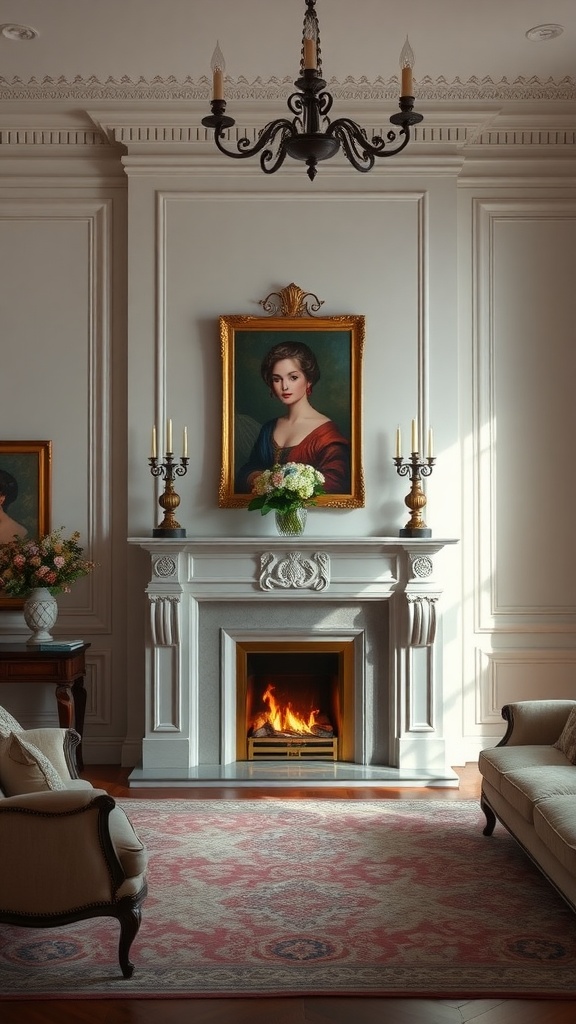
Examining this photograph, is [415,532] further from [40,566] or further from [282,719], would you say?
[40,566]

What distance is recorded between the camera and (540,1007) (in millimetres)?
2943

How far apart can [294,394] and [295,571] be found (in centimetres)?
111

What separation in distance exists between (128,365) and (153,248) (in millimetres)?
747

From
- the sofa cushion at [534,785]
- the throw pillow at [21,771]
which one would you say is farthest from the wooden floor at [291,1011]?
the sofa cushion at [534,785]

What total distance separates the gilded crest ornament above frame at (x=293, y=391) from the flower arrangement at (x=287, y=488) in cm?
25

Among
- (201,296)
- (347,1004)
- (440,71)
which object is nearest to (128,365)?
(201,296)

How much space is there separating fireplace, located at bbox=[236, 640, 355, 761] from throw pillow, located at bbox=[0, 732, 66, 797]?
2.53 m

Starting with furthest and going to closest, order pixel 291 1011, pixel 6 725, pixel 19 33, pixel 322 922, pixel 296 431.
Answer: pixel 296 431, pixel 19 33, pixel 6 725, pixel 322 922, pixel 291 1011

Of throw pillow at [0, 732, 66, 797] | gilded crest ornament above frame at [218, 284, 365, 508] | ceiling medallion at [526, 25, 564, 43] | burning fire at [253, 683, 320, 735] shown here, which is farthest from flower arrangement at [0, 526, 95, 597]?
ceiling medallion at [526, 25, 564, 43]

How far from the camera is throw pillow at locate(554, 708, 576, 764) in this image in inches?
169

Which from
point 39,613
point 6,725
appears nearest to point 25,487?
point 39,613

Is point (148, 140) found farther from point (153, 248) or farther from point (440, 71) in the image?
point (440, 71)

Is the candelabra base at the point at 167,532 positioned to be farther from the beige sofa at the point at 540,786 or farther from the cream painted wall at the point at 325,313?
the beige sofa at the point at 540,786

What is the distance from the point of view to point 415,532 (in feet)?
19.0
